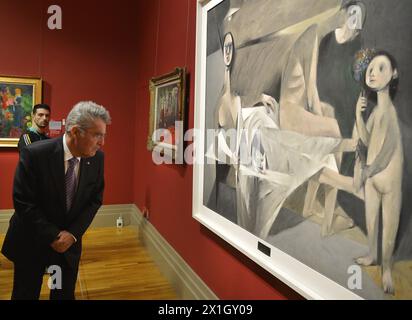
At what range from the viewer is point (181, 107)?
3273 millimetres

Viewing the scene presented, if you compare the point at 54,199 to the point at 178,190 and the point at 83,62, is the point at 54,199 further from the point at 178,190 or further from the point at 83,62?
the point at 83,62

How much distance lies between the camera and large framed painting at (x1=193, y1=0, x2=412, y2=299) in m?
1.23

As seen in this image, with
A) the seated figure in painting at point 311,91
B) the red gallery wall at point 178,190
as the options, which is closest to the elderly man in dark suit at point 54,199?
the red gallery wall at point 178,190

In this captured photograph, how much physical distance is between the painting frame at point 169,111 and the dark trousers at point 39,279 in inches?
52.0

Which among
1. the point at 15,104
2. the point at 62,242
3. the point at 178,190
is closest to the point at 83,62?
the point at 15,104

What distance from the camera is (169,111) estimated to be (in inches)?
144

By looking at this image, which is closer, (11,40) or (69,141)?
(69,141)

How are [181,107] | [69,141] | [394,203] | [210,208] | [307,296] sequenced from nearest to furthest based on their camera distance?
[394,203] < [307,296] < [69,141] < [210,208] < [181,107]

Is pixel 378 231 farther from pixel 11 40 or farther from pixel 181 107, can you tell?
pixel 11 40

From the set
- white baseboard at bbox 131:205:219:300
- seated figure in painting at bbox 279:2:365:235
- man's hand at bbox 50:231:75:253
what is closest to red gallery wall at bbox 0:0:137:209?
white baseboard at bbox 131:205:219:300

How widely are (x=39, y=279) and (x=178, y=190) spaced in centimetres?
143

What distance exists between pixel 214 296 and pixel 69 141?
144 cm

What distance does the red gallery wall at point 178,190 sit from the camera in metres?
2.29
